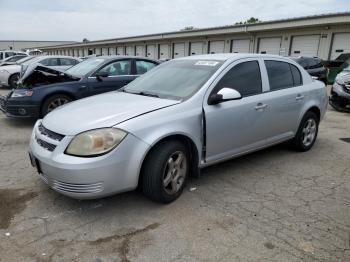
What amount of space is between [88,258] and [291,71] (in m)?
4.01

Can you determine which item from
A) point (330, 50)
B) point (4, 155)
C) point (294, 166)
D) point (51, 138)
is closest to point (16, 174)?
point (4, 155)

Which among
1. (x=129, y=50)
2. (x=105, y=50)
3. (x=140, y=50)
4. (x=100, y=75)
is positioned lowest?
(x=105, y=50)

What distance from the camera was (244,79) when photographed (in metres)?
4.21

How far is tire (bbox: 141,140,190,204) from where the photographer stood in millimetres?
3211

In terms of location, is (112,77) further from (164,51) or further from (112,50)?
(112,50)

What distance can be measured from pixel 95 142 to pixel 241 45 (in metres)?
25.9

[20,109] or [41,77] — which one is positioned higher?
[41,77]

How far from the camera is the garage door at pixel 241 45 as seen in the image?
26547 mm

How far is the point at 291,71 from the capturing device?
5.03 m

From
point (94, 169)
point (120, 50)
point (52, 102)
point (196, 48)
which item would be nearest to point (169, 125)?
point (94, 169)

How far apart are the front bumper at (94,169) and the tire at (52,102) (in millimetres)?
3904

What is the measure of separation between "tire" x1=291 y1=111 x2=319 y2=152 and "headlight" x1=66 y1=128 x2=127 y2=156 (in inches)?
130

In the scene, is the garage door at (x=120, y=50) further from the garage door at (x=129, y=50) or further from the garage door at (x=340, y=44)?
the garage door at (x=340, y=44)

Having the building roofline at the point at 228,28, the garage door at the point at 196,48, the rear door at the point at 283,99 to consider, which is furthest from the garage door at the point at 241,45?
the rear door at the point at 283,99
